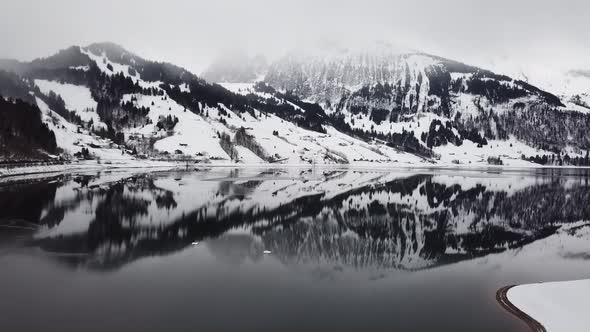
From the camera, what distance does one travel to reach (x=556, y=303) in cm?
2022

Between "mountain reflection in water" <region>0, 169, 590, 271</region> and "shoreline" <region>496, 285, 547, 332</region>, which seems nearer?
"shoreline" <region>496, 285, 547, 332</region>

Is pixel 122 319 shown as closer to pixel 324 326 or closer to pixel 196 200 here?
pixel 324 326

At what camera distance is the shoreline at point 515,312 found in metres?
17.7

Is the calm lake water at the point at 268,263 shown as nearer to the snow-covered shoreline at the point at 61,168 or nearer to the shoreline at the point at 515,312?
the shoreline at the point at 515,312

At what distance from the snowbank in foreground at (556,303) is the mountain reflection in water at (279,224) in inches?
275

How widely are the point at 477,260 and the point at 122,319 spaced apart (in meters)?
Result: 23.3

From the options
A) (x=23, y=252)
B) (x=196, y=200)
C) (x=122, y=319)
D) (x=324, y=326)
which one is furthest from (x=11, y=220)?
(x=324, y=326)

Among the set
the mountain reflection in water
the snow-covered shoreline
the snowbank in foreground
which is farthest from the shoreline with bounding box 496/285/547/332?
the snow-covered shoreline

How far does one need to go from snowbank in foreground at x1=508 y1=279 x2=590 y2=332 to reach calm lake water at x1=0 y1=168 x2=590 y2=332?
4.37ft

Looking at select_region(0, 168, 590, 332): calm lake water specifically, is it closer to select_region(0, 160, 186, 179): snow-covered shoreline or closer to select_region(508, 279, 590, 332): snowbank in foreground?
select_region(508, 279, 590, 332): snowbank in foreground

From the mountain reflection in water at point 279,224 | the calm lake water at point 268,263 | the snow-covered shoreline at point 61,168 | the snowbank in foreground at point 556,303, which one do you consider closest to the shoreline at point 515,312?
the snowbank in foreground at point 556,303

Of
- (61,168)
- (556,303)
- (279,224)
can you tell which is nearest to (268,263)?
(279,224)

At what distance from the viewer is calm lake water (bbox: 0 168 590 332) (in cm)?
1825

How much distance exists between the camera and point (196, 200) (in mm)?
56625
